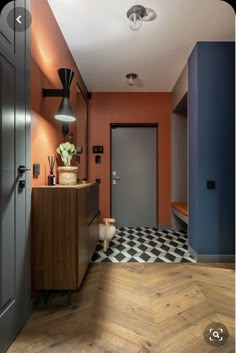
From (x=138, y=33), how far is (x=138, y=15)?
41 cm

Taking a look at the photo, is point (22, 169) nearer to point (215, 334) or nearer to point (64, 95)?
point (64, 95)

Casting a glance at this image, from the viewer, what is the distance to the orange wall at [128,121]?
4438mm

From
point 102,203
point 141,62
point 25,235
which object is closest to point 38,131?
point 25,235

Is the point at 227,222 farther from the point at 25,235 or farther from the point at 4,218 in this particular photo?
the point at 4,218

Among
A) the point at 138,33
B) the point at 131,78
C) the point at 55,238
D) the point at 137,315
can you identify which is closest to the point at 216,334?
the point at 137,315

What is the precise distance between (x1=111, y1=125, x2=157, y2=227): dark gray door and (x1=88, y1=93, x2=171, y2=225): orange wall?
Result: 15 cm

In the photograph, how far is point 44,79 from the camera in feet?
6.73

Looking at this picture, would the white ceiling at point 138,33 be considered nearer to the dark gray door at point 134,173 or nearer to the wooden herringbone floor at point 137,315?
the dark gray door at point 134,173

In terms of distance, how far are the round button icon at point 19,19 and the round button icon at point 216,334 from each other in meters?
2.29

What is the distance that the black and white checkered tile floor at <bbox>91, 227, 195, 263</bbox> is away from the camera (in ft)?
9.17

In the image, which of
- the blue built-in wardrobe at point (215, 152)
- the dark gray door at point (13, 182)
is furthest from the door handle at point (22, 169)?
the blue built-in wardrobe at point (215, 152)

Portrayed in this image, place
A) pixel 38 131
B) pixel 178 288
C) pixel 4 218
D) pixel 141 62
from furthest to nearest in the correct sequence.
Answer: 1. pixel 141 62
2. pixel 178 288
3. pixel 38 131
4. pixel 4 218

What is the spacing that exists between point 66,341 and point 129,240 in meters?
2.25

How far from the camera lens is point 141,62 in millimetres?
3287
